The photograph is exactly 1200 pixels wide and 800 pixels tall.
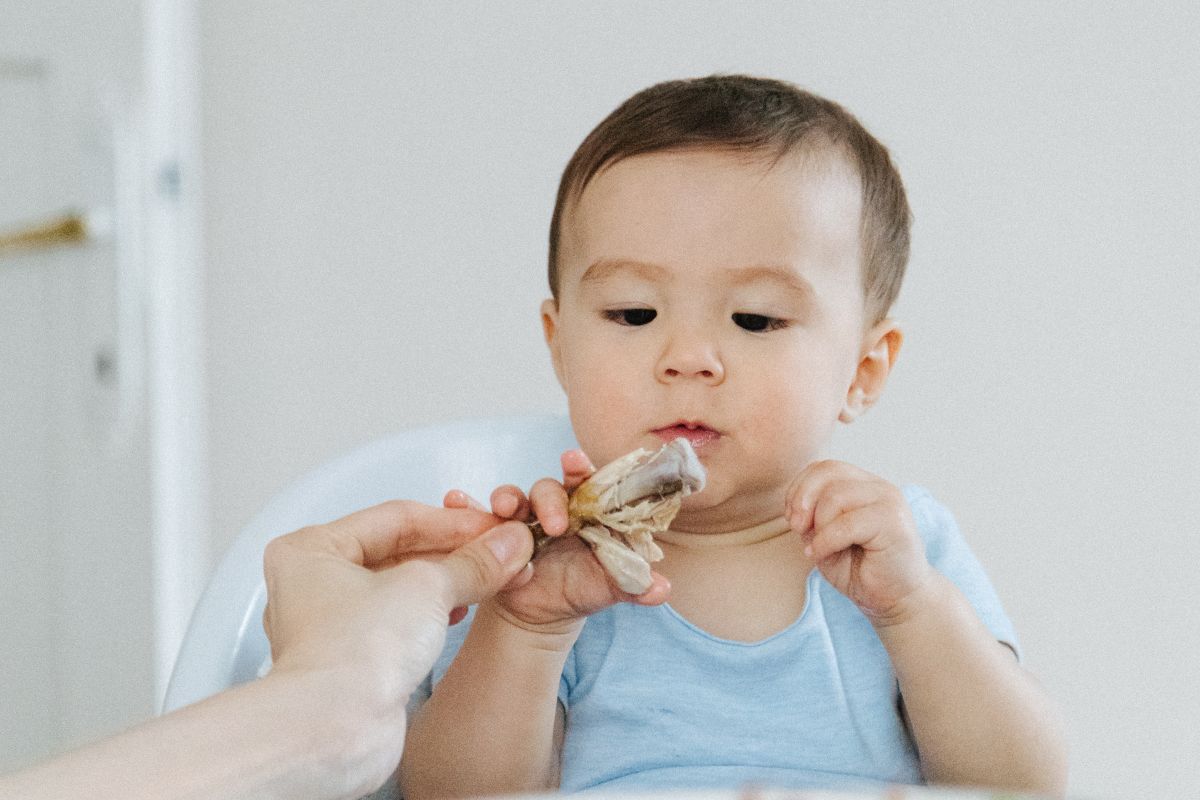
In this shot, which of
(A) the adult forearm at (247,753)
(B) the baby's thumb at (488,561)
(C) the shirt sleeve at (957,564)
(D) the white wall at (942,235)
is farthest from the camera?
(D) the white wall at (942,235)

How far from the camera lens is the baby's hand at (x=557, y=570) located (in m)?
0.77

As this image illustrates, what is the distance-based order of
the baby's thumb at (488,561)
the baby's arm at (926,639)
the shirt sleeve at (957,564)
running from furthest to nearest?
1. the shirt sleeve at (957,564)
2. the baby's arm at (926,639)
3. the baby's thumb at (488,561)

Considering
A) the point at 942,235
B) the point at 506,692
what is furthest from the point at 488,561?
the point at 942,235

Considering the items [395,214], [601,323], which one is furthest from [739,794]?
[395,214]

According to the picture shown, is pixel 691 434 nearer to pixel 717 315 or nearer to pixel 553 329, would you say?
pixel 717 315

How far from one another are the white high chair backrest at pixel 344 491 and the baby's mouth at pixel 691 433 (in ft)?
0.68

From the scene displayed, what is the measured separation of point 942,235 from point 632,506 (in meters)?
1.03

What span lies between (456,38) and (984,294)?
768 mm

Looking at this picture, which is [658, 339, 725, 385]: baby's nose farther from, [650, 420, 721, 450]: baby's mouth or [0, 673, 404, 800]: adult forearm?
[0, 673, 404, 800]: adult forearm

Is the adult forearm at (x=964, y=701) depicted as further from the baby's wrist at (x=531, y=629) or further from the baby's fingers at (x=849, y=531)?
the baby's wrist at (x=531, y=629)

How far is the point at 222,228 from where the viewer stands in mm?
1933

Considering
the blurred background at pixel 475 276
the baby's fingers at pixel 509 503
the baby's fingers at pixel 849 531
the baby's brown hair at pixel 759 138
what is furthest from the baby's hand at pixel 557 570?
the blurred background at pixel 475 276

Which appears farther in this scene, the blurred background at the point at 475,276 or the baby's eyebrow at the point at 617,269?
the blurred background at the point at 475,276

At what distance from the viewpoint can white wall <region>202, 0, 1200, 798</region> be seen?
5.29 feet
